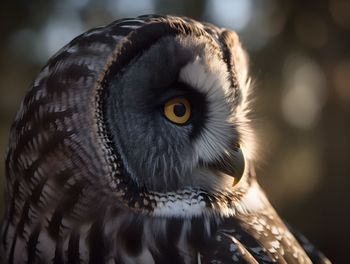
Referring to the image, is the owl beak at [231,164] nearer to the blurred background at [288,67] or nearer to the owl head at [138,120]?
the owl head at [138,120]

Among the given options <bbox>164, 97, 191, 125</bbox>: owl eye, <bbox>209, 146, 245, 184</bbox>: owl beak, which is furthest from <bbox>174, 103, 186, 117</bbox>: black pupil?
<bbox>209, 146, 245, 184</bbox>: owl beak

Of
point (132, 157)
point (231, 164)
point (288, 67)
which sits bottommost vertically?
point (288, 67)

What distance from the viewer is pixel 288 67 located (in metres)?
10.1

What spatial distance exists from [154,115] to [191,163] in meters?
0.20

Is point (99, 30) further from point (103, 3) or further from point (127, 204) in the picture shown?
point (103, 3)

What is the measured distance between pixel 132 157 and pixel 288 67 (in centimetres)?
888

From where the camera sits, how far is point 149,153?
169 cm

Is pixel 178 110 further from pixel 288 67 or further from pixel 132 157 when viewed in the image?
pixel 288 67

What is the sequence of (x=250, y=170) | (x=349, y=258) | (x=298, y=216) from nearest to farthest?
(x=250, y=170) → (x=349, y=258) → (x=298, y=216)

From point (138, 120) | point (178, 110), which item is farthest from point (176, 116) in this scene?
point (138, 120)

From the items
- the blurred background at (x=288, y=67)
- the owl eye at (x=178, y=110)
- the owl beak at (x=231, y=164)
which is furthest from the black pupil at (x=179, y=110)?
the blurred background at (x=288, y=67)

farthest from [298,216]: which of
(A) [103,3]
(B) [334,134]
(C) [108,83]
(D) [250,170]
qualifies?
(C) [108,83]

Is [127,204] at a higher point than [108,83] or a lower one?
lower

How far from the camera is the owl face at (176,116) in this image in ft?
5.42
